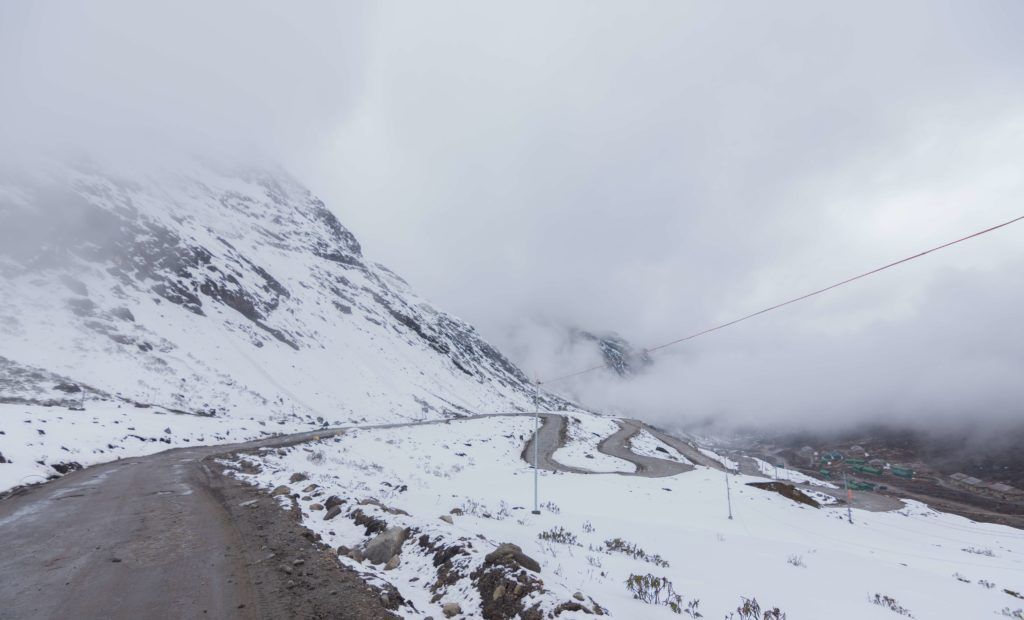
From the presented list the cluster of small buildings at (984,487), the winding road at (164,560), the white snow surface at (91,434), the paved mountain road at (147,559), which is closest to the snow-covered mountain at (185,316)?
the white snow surface at (91,434)

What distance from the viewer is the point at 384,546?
7.40 m

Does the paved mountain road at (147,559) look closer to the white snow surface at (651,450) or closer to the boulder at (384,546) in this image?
the boulder at (384,546)

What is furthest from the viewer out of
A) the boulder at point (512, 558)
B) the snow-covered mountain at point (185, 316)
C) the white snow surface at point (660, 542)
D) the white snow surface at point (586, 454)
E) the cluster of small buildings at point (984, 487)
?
the cluster of small buildings at point (984, 487)

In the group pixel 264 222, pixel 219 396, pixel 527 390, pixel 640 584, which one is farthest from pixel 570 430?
pixel 264 222

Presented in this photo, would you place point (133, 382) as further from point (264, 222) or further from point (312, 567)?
point (264, 222)

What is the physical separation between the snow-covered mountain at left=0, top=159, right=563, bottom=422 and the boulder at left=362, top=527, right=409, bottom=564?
107 ft

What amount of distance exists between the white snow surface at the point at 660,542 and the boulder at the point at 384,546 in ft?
0.67

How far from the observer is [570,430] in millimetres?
64188

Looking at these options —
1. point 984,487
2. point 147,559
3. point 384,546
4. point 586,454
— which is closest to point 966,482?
point 984,487

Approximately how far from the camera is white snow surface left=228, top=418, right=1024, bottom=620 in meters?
7.07

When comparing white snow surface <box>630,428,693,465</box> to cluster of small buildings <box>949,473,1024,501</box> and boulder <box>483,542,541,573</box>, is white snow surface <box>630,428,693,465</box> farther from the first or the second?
cluster of small buildings <box>949,473,1024,501</box>

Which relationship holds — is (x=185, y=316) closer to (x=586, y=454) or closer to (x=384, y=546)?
(x=586, y=454)

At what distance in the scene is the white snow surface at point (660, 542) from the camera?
7.07m

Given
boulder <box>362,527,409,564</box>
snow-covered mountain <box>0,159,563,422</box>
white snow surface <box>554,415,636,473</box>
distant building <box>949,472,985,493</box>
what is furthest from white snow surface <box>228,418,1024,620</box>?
distant building <box>949,472,985,493</box>
